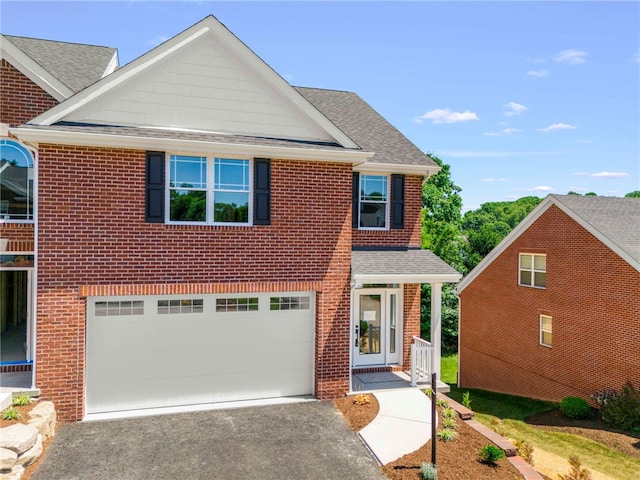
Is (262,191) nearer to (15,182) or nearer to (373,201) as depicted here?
(373,201)

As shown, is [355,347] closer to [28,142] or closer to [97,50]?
[28,142]

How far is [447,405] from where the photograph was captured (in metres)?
11.4

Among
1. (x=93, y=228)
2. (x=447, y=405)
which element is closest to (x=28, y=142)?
(x=93, y=228)

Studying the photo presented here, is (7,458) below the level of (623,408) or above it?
above

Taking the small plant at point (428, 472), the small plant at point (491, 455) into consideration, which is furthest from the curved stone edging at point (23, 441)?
the small plant at point (491, 455)

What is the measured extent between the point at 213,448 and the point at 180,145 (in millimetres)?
6608

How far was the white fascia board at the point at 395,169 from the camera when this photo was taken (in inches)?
545

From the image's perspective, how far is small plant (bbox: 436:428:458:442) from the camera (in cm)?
977

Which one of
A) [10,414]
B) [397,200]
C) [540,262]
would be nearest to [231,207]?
[397,200]

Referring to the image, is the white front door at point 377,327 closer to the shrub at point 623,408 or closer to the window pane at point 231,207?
the window pane at point 231,207

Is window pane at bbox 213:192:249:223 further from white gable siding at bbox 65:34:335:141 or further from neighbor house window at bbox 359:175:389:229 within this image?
neighbor house window at bbox 359:175:389:229

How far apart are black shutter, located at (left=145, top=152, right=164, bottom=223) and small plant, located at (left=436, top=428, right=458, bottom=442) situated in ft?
25.9

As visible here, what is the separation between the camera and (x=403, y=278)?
41.0ft

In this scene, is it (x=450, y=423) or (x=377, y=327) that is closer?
(x=450, y=423)
